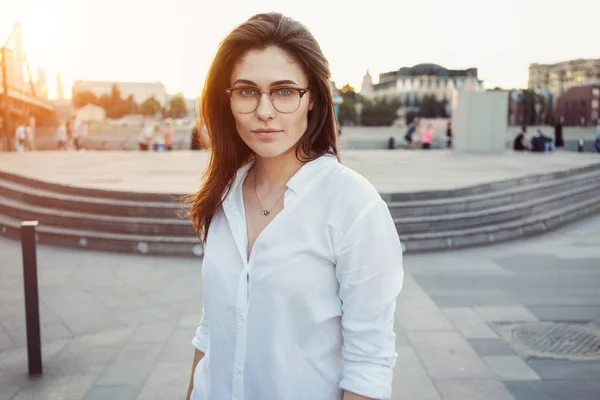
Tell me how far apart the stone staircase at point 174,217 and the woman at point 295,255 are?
592 cm

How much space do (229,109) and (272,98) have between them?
1.03 ft

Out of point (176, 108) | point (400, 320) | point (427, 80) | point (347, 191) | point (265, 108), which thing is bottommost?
point (400, 320)

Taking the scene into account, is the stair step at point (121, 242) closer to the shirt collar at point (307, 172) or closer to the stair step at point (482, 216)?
the stair step at point (482, 216)

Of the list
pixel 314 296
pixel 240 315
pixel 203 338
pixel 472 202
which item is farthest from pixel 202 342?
pixel 472 202

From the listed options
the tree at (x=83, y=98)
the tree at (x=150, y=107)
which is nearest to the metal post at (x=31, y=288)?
the tree at (x=150, y=107)

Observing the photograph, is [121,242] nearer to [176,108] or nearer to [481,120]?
[481,120]

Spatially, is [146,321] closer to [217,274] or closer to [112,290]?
[112,290]

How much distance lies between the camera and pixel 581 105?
3145 inches

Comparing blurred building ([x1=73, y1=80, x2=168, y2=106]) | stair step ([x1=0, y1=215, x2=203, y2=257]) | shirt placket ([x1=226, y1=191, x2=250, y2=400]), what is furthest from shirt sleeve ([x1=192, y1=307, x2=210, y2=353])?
blurred building ([x1=73, y1=80, x2=168, y2=106])

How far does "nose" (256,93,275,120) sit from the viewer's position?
145cm

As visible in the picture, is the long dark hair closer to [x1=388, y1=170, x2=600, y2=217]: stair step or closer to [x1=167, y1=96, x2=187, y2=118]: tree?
[x1=388, y1=170, x2=600, y2=217]: stair step

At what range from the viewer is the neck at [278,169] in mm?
1566

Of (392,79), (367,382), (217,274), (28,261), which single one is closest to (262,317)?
(217,274)

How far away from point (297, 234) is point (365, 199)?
201 mm
